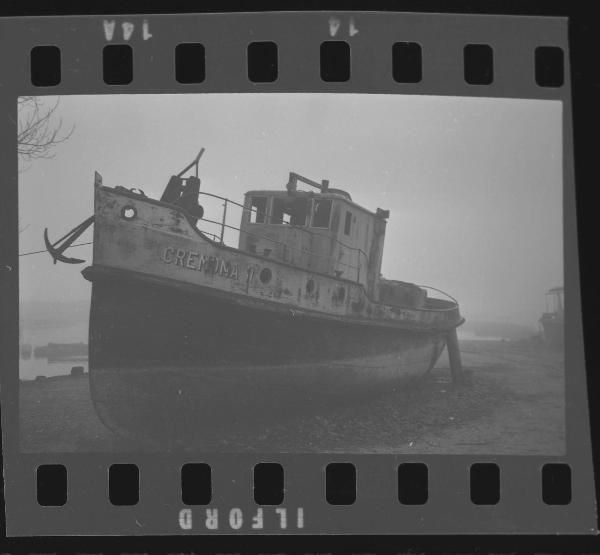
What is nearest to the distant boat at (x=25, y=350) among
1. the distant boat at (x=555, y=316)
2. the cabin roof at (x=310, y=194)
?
the cabin roof at (x=310, y=194)

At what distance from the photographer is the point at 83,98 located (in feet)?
16.5

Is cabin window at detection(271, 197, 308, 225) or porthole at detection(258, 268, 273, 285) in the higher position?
cabin window at detection(271, 197, 308, 225)

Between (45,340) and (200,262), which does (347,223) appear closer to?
(200,262)

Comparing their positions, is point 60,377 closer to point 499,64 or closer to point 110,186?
point 110,186

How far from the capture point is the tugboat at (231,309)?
16.8ft

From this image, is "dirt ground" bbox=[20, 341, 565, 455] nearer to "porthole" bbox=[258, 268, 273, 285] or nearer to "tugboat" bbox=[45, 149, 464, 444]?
"tugboat" bbox=[45, 149, 464, 444]

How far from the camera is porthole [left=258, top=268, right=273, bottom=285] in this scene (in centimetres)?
550

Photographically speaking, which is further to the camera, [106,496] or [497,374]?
[497,374]

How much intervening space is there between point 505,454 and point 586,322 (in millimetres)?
1339

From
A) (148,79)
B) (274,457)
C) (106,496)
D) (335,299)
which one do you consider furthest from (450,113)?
(106,496)

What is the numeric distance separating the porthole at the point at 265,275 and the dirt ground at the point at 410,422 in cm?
130

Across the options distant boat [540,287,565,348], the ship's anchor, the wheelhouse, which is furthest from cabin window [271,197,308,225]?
distant boat [540,287,565,348]

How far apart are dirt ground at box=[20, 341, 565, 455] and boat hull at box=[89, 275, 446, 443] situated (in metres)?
0.16

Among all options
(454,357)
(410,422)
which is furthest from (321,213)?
(410,422)
